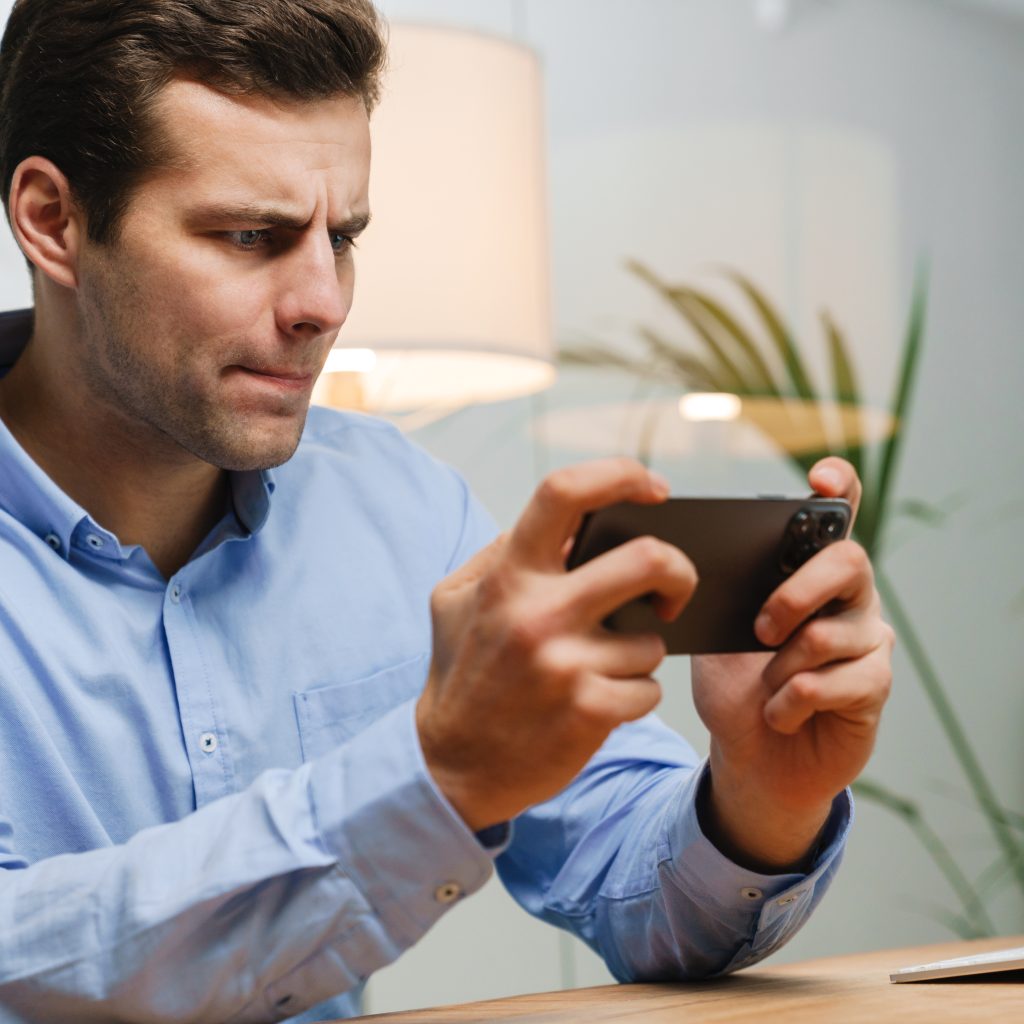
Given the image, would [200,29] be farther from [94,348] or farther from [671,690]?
[671,690]

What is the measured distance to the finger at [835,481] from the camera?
31.2 inches

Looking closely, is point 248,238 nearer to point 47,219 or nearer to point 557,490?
point 47,219

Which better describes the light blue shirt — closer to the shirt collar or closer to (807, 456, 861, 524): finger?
the shirt collar

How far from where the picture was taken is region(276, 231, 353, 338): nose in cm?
109

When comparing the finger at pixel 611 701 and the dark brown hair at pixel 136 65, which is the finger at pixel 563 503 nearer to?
the finger at pixel 611 701

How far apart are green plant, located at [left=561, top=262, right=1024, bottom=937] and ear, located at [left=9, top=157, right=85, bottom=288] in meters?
1.32

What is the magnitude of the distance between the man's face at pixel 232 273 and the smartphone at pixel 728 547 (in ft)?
1.57

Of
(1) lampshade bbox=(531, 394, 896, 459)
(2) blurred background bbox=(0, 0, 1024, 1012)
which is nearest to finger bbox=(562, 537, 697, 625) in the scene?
(2) blurred background bbox=(0, 0, 1024, 1012)

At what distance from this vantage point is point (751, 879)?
91cm

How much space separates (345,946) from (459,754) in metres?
0.12

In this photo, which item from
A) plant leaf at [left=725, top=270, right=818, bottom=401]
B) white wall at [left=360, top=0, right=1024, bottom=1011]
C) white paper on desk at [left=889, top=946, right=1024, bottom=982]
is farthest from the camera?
plant leaf at [left=725, top=270, right=818, bottom=401]

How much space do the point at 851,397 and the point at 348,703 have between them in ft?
5.93

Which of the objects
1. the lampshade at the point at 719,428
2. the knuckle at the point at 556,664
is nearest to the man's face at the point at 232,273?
the knuckle at the point at 556,664

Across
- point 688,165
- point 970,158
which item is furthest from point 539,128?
point 970,158
